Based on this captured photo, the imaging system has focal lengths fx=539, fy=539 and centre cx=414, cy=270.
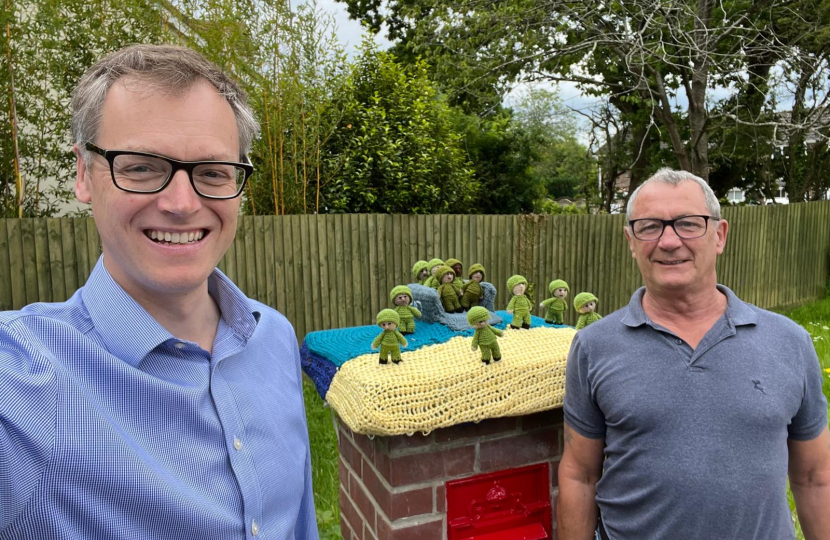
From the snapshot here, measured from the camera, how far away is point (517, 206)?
11648 millimetres

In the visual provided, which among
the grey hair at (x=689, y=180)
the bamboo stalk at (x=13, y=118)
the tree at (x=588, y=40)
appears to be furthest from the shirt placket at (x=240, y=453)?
the tree at (x=588, y=40)

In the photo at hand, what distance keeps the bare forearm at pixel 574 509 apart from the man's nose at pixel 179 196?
1.45 meters

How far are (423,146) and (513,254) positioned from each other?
183cm

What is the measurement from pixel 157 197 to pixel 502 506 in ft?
4.70

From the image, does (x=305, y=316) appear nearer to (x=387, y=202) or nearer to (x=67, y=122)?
(x=387, y=202)

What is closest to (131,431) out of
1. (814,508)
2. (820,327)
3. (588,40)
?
(814,508)

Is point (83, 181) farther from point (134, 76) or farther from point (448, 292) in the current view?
Result: point (448, 292)

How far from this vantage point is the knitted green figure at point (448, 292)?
2268mm

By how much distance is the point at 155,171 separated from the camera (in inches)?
39.6

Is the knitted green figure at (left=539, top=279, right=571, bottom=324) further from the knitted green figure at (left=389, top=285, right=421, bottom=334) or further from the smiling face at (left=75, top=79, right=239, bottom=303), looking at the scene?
the smiling face at (left=75, top=79, right=239, bottom=303)

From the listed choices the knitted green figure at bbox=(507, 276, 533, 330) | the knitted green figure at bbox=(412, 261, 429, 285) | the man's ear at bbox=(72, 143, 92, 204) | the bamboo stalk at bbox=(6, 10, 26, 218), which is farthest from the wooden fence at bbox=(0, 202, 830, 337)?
the man's ear at bbox=(72, 143, 92, 204)

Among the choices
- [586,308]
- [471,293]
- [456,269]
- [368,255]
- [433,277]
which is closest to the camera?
[586,308]

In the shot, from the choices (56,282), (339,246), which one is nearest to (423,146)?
(339,246)

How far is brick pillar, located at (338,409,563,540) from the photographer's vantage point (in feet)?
5.38
